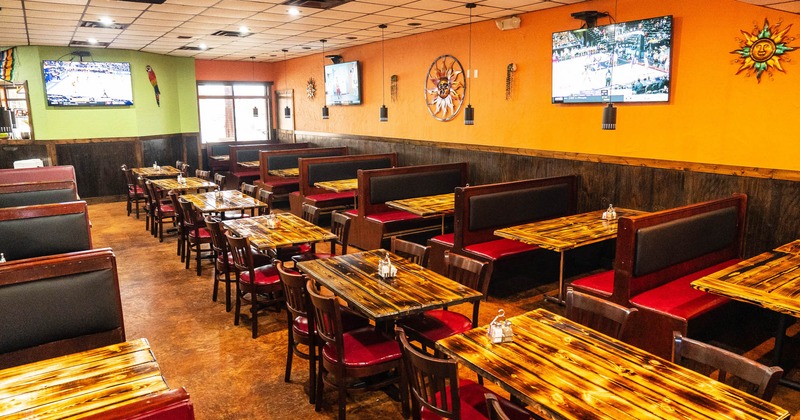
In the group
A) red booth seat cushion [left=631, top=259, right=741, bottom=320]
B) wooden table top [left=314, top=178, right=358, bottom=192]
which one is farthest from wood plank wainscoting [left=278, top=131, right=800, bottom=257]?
wooden table top [left=314, top=178, right=358, bottom=192]

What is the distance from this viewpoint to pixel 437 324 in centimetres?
353

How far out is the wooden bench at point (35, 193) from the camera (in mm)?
5500

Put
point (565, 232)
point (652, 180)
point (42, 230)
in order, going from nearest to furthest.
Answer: point (42, 230) → point (565, 232) → point (652, 180)

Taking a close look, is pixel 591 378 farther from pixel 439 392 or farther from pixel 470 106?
pixel 470 106

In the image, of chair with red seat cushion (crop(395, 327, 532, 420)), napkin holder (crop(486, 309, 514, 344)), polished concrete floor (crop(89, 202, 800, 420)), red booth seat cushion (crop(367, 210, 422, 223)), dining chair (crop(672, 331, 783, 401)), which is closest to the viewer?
dining chair (crop(672, 331, 783, 401))

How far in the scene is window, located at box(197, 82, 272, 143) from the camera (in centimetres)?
1381

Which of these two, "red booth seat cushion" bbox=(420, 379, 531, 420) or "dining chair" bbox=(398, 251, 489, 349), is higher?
"dining chair" bbox=(398, 251, 489, 349)

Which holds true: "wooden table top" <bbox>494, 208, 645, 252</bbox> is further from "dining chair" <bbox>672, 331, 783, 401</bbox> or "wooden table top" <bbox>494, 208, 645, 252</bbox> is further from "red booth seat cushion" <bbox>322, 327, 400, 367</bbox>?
"dining chair" <bbox>672, 331, 783, 401</bbox>

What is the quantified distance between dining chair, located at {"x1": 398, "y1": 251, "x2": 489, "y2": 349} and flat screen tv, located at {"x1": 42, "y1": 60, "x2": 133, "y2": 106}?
1021cm

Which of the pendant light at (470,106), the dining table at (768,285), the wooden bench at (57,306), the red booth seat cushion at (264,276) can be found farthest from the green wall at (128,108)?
the dining table at (768,285)

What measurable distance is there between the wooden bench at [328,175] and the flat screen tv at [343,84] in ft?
7.24

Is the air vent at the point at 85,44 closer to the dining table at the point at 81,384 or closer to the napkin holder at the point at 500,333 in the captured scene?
the dining table at the point at 81,384

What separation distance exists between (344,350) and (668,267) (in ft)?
9.54

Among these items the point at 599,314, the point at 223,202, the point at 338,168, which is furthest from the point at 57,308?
the point at 338,168
